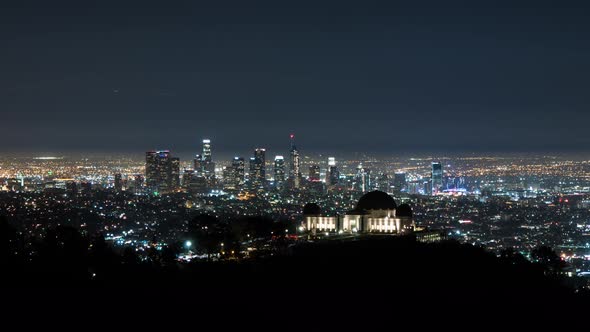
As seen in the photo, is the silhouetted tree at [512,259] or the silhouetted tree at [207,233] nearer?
the silhouetted tree at [512,259]

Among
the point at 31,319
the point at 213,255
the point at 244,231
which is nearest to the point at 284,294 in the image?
the point at 31,319

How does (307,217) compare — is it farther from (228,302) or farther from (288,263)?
(228,302)

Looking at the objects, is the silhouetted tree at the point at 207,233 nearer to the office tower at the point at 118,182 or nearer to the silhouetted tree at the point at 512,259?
the silhouetted tree at the point at 512,259

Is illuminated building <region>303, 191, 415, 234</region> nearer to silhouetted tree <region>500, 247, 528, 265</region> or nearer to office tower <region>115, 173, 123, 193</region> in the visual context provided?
silhouetted tree <region>500, 247, 528, 265</region>

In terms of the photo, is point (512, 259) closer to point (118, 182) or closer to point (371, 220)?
point (371, 220)

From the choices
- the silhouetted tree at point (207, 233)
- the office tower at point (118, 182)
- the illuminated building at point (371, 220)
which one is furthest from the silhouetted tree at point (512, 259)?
the office tower at point (118, 182)

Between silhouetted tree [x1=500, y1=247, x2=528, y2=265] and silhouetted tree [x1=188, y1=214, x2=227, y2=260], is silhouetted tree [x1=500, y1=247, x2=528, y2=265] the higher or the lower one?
the lower one

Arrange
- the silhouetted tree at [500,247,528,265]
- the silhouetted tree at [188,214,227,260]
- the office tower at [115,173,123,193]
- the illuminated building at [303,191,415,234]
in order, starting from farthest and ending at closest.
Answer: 1. the office tower at [115,173,123,193]
2. the illuminated building at [303,191,415,234]
3. the silhouetted tree at [188,214,227,260]
4. the silhouetted tree at [500,247,528,265]

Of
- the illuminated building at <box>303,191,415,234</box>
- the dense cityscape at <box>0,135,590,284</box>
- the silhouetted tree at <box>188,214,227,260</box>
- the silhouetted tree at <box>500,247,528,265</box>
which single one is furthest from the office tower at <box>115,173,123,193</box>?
the silhouetted tree at <box>500,247,528,265</box>
